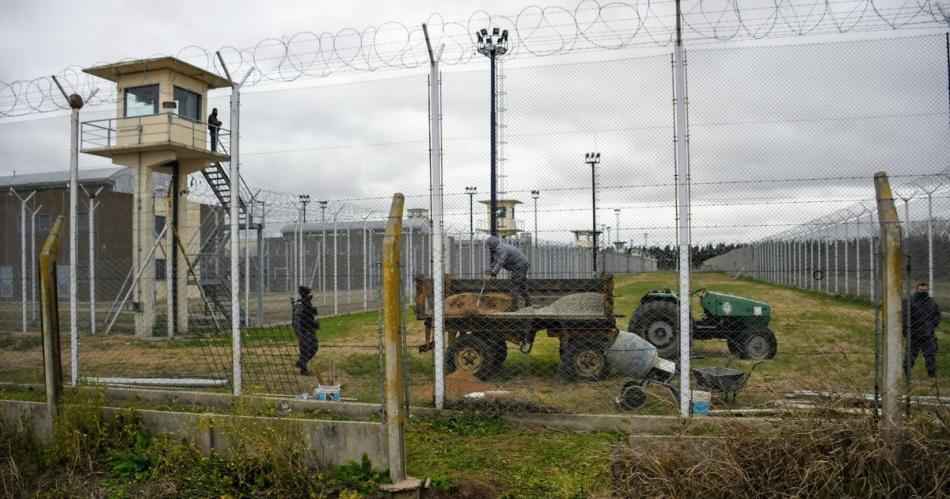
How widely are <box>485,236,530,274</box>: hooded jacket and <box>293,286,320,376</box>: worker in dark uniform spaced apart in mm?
2782

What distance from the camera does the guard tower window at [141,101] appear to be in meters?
16.3

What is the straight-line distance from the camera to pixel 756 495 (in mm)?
4520

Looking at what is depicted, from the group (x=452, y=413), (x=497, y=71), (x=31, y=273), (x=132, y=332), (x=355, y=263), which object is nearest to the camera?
(x=452, y=413)

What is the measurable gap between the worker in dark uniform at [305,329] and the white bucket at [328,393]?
2.01 metres

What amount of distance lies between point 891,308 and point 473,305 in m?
5.00

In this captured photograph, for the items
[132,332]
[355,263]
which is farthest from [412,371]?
[355,263]

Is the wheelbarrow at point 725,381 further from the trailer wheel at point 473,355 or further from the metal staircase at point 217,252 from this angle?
the metal staircase at point 217,252

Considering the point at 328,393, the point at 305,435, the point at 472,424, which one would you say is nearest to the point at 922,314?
the point at 472,424

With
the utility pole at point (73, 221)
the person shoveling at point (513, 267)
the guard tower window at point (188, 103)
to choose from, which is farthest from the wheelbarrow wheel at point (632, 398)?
the guard tower window at point (188, 103)

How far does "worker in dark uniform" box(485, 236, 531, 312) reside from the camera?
9.29 meters

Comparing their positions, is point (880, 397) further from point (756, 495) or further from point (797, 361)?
point (797, 361)

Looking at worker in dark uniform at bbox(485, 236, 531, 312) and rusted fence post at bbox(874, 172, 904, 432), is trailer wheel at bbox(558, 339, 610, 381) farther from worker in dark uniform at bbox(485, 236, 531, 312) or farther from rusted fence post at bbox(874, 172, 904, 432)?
rusted fence post at bbox(874, 172, 904, 432)

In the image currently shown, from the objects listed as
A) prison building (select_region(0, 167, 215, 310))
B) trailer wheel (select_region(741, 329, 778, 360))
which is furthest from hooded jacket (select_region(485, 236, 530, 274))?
prison building (select_region(0, 167, 215, 310))

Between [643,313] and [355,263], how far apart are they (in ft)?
44.7
